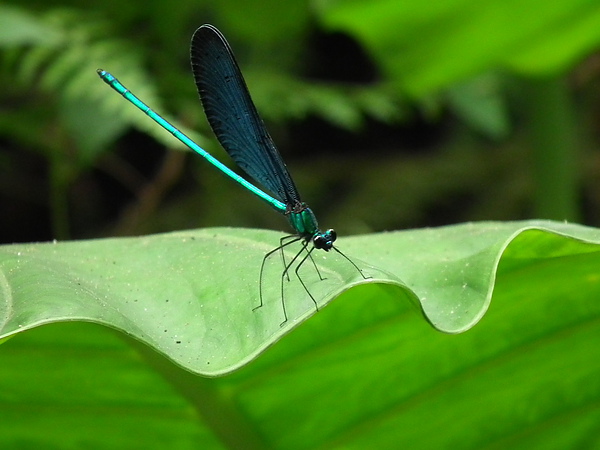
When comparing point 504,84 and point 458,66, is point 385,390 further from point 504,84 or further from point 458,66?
point 504,84

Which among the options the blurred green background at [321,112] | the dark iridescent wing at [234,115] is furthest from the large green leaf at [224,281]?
the blurred green background at [321,112]

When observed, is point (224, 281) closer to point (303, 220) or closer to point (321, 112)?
point (303, 220)

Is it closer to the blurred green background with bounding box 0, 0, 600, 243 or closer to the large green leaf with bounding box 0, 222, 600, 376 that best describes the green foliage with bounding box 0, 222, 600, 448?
the large green leaf with bounding box 0, 222, 600, 376

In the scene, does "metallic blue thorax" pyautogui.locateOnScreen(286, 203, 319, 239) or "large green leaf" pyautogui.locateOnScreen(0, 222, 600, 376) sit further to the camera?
"metallic blue thorax" pyautogui.locateOnScreen(286, 203, 319, 239)

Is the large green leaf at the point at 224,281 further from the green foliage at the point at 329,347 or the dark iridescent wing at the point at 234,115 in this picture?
the dark iridescent wing at the point at 234,115

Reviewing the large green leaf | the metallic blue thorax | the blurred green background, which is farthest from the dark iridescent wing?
the blurred green background

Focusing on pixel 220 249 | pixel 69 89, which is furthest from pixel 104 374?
pixel 69 89
